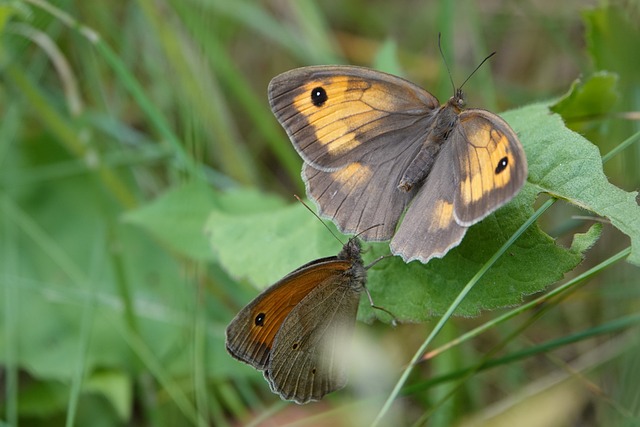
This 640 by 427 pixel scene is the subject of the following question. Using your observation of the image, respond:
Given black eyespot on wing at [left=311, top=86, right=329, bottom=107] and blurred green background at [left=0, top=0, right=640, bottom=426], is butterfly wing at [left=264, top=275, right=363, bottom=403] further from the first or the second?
black eyespot on wing at [left=311, top=86, right=329, bottom=107]

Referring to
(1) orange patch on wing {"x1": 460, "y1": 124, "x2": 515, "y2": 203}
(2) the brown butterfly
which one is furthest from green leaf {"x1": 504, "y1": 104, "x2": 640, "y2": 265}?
(2) the brown butterfly

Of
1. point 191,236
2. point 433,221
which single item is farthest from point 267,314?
point 191,236

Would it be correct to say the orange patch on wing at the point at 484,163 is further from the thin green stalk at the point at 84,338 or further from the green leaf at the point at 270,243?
the thin green stalk at the point at 84,338

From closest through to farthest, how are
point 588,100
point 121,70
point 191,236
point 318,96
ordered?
1. point 318,96
2. point 588,100
3. point 121,70
4. point 191,236

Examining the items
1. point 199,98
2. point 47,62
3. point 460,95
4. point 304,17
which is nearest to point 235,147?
point 199,98

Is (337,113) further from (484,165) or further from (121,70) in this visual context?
(121,70)

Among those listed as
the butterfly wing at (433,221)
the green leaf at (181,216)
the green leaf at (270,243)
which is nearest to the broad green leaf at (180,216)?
the green leaf at (181,216)
